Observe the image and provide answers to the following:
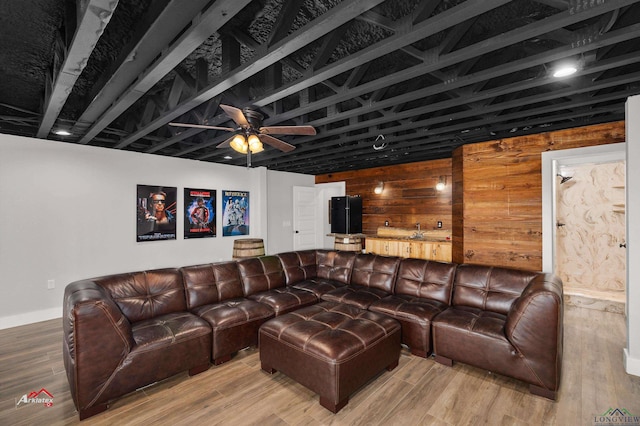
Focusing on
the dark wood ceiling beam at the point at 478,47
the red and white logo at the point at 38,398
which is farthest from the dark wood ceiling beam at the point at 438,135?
the red and white logo at the point at 38,398

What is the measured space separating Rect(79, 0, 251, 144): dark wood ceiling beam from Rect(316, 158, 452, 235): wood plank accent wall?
5155mm

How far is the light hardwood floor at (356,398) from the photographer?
1985mm

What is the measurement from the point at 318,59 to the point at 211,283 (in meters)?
2.60

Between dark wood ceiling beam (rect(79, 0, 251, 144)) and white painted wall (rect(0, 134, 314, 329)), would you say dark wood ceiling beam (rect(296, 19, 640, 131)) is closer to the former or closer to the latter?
dark wood ceiling beam (rect(79, 0, 251, 144))

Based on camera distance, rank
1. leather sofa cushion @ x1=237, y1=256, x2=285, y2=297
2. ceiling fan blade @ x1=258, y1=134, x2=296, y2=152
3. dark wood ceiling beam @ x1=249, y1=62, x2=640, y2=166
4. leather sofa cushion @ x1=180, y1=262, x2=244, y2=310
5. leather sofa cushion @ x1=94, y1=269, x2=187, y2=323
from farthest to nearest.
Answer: leather sofa cushion @ x1=237, y1=256, x2=285, y2=297, leather sofa cushion @ x1=180, y1=262, x2=244, y2=310, ceiling fan blade @ x1=258, y1=134, x2=296, y2=152, leather sofa cushion @ x1=94, y1=269, x2=187, y2=323, dark wood ceiling beam @ x1=249, y1=62, x2=640, y2=166

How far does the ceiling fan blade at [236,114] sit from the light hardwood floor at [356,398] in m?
2.29

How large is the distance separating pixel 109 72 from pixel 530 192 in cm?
499

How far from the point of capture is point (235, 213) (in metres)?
6.18

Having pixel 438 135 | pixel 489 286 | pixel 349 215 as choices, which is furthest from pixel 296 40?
pixel 349 215

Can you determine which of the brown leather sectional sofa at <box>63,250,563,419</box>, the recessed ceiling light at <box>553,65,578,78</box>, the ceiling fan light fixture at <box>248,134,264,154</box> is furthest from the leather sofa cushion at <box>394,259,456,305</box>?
the ceiling fan light fixture at <box>248,134,264,154</box>

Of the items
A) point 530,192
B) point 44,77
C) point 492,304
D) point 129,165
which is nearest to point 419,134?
point 530,192

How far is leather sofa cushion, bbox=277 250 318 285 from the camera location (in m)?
4.04

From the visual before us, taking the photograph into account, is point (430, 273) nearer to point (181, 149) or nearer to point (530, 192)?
point (530, 192)

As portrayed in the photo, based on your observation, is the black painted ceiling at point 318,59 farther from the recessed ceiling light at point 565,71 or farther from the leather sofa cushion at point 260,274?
the leather sofa cushion at point 260,274
